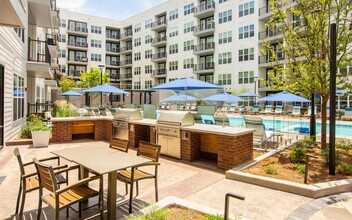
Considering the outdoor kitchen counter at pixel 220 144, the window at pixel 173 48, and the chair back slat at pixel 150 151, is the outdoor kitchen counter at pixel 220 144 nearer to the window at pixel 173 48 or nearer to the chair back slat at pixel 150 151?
the chair back slat at pixel 150 151

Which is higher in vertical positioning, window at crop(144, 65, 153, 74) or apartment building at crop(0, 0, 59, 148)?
window at crop(144, 65, 153, 74)

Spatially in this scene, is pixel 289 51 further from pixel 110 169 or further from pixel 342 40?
pixel 110 169

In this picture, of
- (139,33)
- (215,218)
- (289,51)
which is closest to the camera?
(215,218)

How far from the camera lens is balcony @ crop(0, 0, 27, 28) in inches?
200

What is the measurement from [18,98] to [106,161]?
1029 cm

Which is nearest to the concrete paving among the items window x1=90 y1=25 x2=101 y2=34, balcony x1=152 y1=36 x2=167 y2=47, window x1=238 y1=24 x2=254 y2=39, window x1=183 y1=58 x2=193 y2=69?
window x1=238 y1=24 x2=254 y2=39

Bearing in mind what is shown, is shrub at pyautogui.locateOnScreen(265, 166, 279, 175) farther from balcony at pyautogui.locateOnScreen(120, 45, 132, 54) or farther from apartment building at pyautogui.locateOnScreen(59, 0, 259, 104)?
balcony at pyautogui.locateOnScreen(120, 45, 132, 54)

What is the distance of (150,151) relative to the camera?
4.91 m

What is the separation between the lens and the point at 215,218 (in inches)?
124

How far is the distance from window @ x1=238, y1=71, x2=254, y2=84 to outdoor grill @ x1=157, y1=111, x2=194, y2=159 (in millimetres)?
29652

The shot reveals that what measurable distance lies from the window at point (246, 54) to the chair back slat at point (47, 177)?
3530cm

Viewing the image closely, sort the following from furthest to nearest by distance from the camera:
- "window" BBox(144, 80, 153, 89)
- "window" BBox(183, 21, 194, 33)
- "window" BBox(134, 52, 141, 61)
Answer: "window" BBox(134, 52, 141, 61), "window" BBox(144, 80, 153, 89), "window" BBox(183, 21, 194, 33)

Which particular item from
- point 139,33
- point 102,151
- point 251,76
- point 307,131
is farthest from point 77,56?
point 102,151

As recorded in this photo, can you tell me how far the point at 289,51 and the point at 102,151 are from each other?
7.28m
